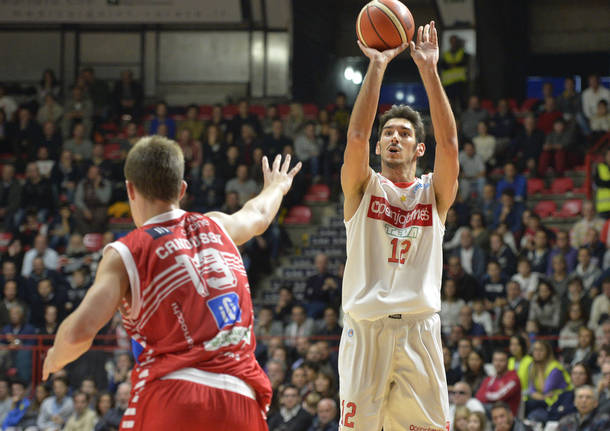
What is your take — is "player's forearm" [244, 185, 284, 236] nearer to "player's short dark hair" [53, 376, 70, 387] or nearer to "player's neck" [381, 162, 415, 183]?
"player's neck" [381, 162, 415, 183]

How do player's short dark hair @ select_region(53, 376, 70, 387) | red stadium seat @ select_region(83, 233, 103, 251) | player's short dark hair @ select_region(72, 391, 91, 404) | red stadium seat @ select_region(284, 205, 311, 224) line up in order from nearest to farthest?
player's short dark hair @ select_region(72, 391, 91, 404), player's short dark hair @ select_region(53, 376, 70, 387), red stadium seat @ select_region(83, 233, 103, 251), red stadium seat @ select_region(284, 205, 311, 224)

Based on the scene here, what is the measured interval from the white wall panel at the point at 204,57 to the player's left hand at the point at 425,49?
15393mm

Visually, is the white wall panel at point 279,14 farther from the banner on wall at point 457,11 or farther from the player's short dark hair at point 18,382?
the player's short dark hair at point 18,382

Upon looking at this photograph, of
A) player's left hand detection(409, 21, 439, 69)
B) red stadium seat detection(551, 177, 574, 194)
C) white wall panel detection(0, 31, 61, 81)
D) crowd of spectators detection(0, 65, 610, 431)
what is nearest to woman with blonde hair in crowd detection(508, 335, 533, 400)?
crowd of spectators detection(0, 65, 610, 431)

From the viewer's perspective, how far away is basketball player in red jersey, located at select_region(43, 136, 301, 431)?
3.43 metres

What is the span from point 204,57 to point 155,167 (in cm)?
1747

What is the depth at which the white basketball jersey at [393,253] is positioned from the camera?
5094 mm

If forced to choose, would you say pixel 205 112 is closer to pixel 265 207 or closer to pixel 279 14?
pixel 279 14

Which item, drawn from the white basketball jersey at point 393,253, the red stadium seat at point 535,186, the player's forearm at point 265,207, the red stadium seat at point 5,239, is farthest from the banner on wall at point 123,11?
the player's forearm at point 265,207

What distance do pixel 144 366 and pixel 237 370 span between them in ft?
1.16

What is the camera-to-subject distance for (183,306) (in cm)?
353

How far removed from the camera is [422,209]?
5316 millimetres

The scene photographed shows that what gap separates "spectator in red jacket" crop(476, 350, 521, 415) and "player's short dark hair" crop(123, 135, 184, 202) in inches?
275

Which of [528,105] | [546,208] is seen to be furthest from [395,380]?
[528,105]
